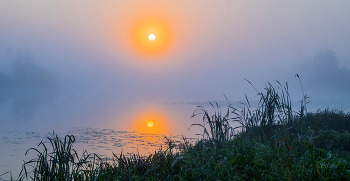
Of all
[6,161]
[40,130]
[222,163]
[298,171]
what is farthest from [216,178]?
[40,130]

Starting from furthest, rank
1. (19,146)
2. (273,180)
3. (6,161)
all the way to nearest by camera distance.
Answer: (19,146), (6,161), (273,180)

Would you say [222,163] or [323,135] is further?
[323,135]

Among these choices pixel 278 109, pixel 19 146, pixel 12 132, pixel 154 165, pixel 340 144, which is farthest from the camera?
pixel 12 132

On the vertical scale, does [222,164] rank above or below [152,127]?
below

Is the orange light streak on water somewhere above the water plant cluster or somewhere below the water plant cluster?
above

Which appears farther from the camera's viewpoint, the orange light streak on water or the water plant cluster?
the orange light streak on water

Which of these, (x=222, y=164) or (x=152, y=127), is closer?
(x=222, y=164)

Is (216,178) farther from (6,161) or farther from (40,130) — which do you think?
(40,130)

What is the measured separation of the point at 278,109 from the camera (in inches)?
269

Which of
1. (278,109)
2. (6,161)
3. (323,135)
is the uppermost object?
(278,109)

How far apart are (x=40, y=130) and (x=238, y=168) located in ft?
47.8

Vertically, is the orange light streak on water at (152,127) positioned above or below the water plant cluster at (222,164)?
above

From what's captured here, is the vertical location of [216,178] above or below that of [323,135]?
below

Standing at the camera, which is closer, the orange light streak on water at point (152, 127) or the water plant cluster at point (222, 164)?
the water plant cluster at point (222, 164)
